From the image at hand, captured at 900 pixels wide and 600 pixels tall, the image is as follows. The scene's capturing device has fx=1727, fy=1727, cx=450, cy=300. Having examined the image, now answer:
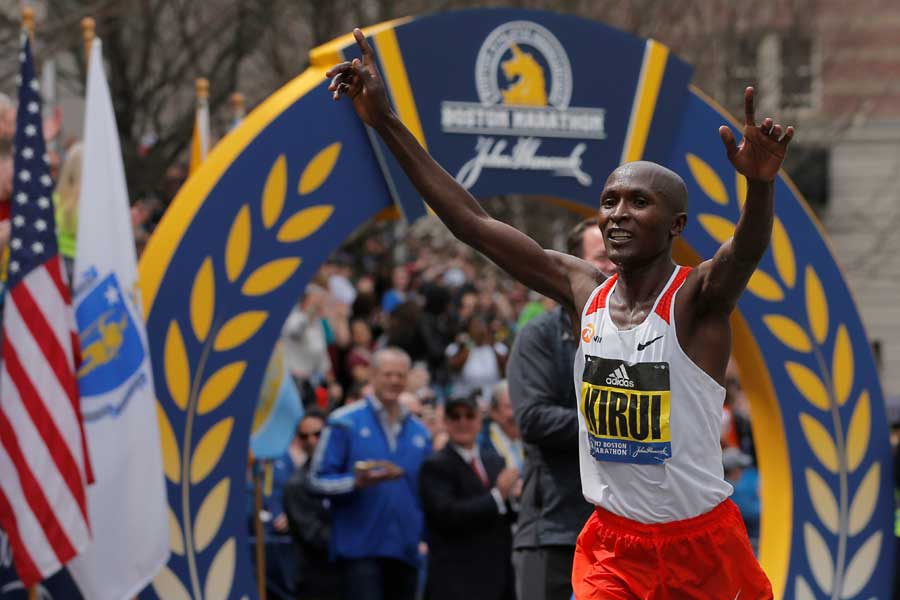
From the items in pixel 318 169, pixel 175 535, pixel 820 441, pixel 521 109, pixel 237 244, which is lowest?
pixel 175 535

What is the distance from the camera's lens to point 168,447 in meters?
8.12

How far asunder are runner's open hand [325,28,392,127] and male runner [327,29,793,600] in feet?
2.65

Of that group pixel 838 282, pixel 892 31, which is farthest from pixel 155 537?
pixel 892 31

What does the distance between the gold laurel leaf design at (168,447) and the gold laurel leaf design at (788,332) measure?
314 cm

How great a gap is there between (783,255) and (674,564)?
4.07 m

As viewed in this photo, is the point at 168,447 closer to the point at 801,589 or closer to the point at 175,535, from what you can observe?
the point at 175,535

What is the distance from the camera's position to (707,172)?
29.6 feet

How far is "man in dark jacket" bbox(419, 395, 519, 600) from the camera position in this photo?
29.8 ft

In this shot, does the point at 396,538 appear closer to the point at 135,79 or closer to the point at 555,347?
the point at 555,347

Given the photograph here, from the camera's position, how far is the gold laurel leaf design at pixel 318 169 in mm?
8352

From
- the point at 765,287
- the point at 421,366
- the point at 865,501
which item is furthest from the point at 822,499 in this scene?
the point at 421,366

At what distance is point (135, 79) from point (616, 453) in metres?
11.5

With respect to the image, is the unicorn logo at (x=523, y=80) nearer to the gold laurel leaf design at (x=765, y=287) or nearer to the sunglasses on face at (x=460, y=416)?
the gold laurel leaf design at (x=765, y=287)

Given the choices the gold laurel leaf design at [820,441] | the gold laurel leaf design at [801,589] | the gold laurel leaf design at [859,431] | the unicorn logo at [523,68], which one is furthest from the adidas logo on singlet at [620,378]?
the gold laurel leaf design at [859,431]
